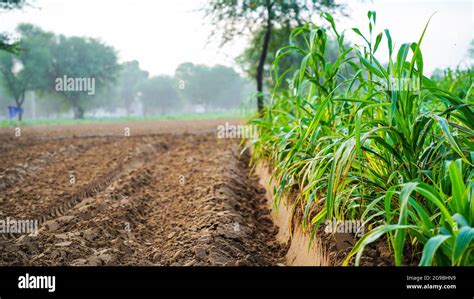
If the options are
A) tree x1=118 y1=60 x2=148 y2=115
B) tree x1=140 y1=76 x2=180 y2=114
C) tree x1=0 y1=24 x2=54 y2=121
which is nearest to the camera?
tree x1=0 y1=24 x2=54 y2=121

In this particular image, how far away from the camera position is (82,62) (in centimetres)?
2545

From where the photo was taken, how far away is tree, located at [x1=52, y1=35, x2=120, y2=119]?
2420cm

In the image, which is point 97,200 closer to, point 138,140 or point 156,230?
point 156,230

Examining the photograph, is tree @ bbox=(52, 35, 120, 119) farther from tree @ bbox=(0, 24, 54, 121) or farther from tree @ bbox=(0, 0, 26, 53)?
tree @ bbox=(0, 0, 26, 53)

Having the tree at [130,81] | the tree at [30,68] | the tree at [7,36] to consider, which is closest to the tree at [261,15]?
the tree at [7,36]

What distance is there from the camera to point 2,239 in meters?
2.90

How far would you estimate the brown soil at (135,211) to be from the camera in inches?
101

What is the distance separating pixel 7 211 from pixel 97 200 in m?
0.75

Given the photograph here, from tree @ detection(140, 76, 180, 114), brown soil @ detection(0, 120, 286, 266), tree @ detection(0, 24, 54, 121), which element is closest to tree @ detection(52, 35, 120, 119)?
tree @ detection(0, 24, 54, 121)

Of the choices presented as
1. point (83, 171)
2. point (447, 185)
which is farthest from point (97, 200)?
point (447, 185)

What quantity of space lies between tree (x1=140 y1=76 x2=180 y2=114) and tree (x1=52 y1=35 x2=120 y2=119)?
8.43 metres

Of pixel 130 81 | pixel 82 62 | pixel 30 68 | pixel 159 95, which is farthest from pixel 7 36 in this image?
pixel 159 95

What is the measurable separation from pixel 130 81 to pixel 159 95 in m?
6.03

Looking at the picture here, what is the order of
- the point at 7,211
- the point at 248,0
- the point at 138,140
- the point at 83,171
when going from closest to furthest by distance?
the point at 7,211 → the point at 83,171 → the point at 138,140 → the point at 248,0
